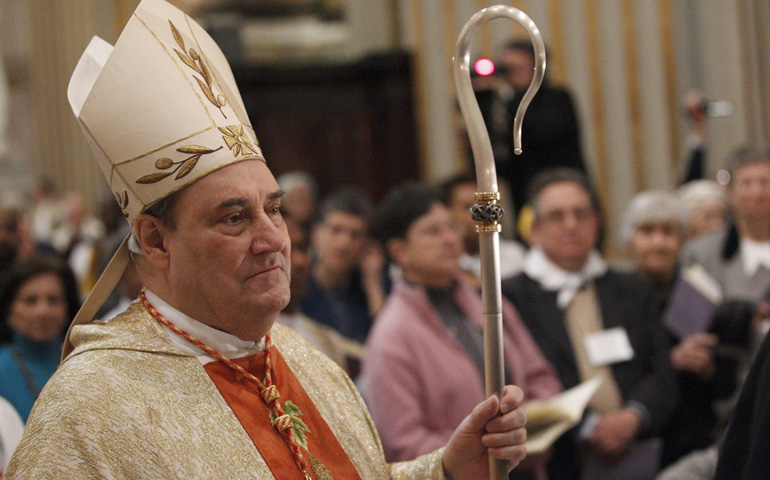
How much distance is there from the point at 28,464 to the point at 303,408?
580 millimetres

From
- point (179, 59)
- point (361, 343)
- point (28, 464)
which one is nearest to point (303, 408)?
point (28, 464)

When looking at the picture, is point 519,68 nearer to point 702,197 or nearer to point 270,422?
point 702,197

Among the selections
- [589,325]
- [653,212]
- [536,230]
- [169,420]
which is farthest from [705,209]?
[169,420]

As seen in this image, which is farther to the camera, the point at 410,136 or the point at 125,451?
the point at 410,136

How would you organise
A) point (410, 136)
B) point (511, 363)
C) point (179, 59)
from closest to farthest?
point (179, 59), point (511, 363), point (410, 136)

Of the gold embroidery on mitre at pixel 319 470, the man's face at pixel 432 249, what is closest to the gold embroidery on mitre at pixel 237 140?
the gold embroidery on mitre at pixel 319 470

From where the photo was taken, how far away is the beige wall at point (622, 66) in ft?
20.0

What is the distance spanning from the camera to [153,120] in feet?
5.95

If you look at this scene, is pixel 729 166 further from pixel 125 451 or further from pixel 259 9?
pixel 259 9

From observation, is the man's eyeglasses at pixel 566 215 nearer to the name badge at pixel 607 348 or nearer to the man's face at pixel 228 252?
the name badge at pixel 607 348

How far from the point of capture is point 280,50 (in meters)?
10.4

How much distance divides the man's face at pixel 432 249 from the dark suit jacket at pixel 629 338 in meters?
0.43

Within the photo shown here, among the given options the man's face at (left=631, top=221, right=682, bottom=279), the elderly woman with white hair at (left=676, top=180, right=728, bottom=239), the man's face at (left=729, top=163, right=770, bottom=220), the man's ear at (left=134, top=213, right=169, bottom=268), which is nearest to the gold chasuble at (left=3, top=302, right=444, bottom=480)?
the man's ear at (left=134, top=213, right=169, bottom=268)

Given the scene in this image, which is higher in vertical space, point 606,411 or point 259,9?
point 259,9
